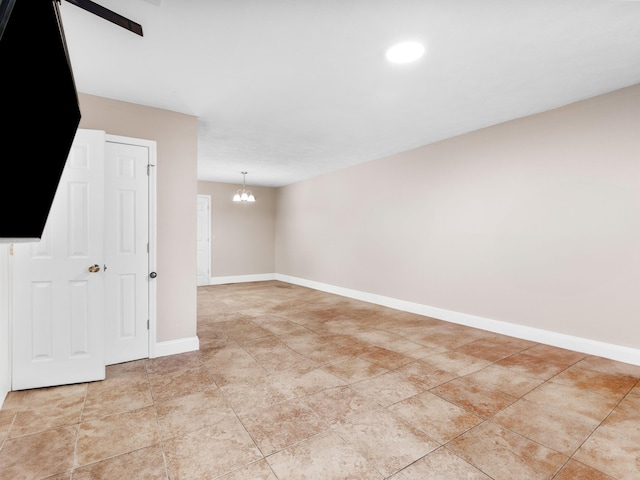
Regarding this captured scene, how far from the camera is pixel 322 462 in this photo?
5.72 feet

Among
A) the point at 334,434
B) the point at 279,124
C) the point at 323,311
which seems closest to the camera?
the point at 334,434

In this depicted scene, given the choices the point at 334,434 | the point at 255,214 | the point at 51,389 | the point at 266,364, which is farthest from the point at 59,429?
the point at 255,214

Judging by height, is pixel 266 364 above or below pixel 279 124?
below

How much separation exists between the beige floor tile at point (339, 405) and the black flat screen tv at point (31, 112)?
6.55ft

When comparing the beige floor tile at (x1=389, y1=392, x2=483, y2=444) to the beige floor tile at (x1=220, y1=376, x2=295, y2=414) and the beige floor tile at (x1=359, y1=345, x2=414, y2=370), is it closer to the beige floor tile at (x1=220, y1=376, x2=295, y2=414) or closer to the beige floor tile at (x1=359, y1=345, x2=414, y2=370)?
the beige floor tile at (x1=359, y1=345, x2=414, y2=370)

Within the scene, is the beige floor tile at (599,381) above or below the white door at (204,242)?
below

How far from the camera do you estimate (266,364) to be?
3102 millimetres

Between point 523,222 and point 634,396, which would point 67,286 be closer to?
point 634,396

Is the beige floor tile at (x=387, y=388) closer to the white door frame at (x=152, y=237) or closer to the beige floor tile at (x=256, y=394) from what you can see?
the beige floor tile at (x=256, y=394)

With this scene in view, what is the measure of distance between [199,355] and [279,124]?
2.94 metres

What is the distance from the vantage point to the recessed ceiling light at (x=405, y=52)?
2348 millimetres

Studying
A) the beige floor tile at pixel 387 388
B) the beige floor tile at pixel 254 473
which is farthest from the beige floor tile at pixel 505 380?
the beige floor tile at pixel 254 473

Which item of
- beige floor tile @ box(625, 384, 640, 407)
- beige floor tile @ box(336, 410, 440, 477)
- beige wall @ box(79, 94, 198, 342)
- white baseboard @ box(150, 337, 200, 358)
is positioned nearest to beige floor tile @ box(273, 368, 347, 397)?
beige floor tile @ box(336, 410, 440, 477)

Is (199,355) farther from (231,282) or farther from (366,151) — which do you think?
(231,282)
